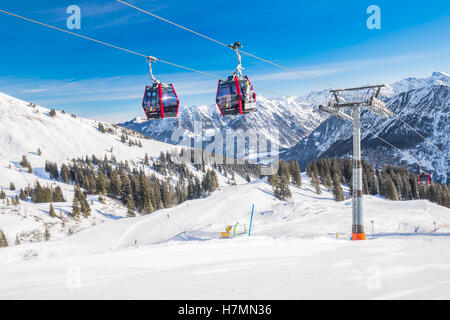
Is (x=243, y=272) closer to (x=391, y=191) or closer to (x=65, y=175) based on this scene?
(x=391, y=191)

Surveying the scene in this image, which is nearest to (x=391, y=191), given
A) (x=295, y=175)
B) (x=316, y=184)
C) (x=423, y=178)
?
(x=316, y=184)

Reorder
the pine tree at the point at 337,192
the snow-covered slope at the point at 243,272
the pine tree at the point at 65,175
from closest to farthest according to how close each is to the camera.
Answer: the snow-covered slope at the point at 243,272 → the pine tree at the point at 337,192 → the pine tree at the point at 65,175

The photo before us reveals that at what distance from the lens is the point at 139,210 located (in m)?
107

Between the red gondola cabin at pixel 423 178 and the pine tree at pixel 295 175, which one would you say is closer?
the red gondola cabin at pixel 423 178

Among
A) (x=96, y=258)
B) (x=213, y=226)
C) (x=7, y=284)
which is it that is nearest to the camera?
(x=7, y=284)

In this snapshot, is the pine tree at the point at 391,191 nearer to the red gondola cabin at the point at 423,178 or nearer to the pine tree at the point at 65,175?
the red gondola cabin at the point at 423,178

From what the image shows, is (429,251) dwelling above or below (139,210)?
above

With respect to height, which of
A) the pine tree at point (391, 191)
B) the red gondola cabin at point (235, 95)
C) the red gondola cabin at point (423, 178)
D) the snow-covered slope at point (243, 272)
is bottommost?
the pine tree at point (391, 191)

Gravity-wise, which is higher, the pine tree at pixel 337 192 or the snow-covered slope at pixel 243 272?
the snow-covered slope at pixel 243 272

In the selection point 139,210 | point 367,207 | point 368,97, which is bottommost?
point 139,210

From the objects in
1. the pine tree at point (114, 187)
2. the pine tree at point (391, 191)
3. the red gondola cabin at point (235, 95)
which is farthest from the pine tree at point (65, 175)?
the red gondola cabin at point (235, 95)
